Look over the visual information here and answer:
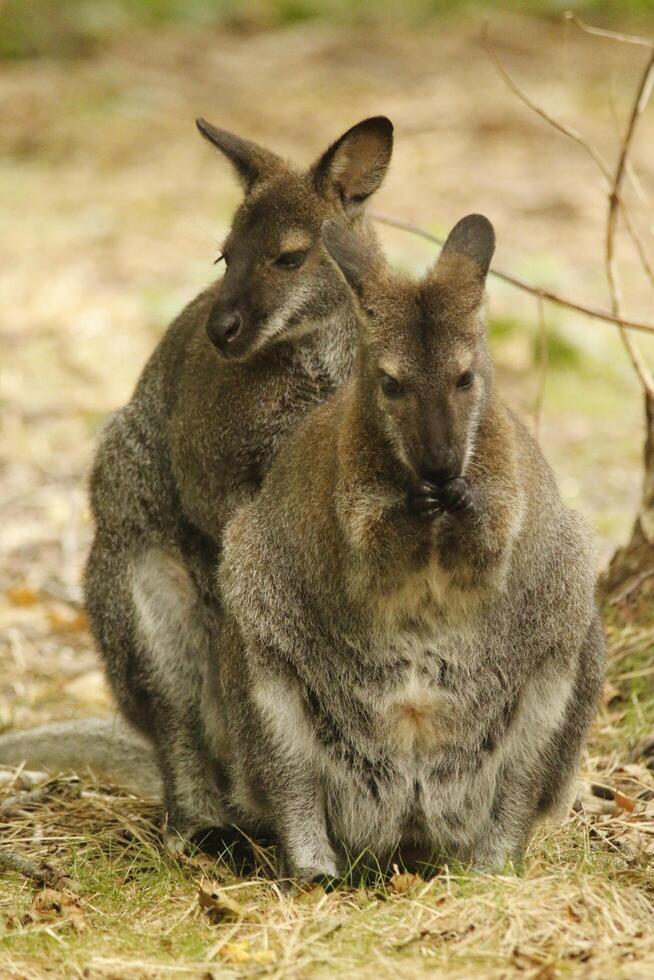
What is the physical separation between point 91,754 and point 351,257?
2490mm

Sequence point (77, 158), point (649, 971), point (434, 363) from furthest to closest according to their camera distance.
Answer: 1. point (77, 158)
2. point (434, 363)
3. point (649, 971)

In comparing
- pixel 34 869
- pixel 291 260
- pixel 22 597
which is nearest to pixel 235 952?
pixel 34 869

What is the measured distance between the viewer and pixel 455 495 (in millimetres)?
3988

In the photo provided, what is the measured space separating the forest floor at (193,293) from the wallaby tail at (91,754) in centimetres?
8

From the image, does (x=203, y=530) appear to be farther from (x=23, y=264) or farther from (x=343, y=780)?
(x=23, y=264)

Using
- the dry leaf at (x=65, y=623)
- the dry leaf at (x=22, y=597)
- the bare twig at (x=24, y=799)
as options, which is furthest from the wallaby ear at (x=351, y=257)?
the dry leaf at (x=22, y=597)

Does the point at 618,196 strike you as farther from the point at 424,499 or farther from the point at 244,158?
the point at 424,499

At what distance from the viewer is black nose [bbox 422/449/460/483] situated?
12.7 ft

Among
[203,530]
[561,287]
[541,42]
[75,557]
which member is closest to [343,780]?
[203,530]

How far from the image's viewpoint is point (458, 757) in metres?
4.51

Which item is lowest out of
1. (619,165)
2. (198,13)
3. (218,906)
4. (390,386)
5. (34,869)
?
(34,869)

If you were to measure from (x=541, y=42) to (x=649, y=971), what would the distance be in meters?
14.2

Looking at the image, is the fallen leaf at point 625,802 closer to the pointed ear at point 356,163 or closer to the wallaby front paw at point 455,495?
the wallaby front paw at point 455,495

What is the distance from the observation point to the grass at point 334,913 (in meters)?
3.65
